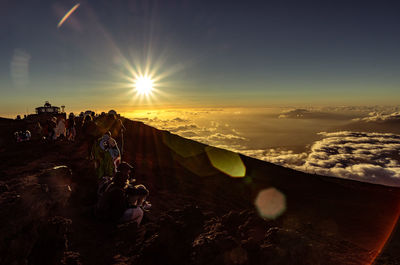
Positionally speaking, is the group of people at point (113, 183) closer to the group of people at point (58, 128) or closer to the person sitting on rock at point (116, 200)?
the person sitting on rock at point (116, 200)

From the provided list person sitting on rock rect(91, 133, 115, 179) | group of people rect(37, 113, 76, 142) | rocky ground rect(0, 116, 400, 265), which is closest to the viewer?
rocky ground rect(0, 116, 400, 265)

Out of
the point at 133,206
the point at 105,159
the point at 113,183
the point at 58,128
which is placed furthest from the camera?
the point at 58,128

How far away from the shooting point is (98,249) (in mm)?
4141

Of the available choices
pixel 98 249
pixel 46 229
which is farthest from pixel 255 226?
pixel 46 229

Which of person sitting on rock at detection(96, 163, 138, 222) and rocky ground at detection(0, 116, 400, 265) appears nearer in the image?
rocky ground at detection(0, 116, 400, 265)

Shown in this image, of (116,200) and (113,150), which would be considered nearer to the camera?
(116,200)

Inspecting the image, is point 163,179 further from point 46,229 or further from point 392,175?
point 392,175

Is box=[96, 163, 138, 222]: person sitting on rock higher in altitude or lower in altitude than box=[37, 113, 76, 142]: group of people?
lower

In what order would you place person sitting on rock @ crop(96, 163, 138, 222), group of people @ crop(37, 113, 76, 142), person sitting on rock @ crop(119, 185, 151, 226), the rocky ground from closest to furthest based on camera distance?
1. the rocky ground
2. person sitting on rock @ crop(96, 163, 138, 222)
3. person sitting on rock @ crop(119, 185, 151, 226)
4. group of people @ crop(37, 113, 76, 142)

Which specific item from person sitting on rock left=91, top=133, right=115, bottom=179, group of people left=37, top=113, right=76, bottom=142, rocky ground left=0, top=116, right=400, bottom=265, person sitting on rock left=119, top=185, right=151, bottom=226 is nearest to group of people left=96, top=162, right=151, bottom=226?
person sitting on rock left=119, top=185, right=151, bottom=226

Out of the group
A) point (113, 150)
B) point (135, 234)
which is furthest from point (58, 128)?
point (135, 234)

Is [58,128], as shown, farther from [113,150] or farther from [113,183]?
[113,183]

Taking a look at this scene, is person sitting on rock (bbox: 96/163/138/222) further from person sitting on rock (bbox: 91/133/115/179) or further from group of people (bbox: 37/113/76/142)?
group of people (bbox: 37/113/76/142)

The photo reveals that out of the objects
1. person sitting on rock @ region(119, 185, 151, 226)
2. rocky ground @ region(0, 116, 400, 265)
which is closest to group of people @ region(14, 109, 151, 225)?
person sitting on rock @ region(119, 185, 151, 226)
